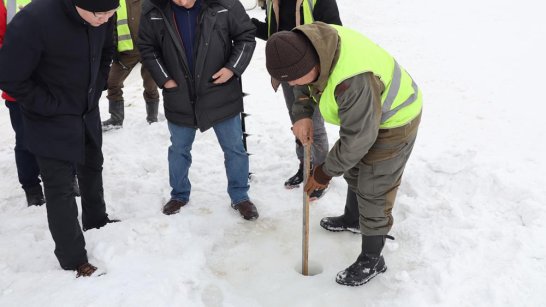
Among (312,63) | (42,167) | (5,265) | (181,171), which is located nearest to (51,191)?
(42,167)

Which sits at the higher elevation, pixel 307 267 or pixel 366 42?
pixel 366 42

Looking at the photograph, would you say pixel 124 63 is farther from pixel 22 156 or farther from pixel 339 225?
pixel 339 225

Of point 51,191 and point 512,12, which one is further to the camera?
point 512,12

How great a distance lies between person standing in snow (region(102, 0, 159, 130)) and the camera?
484 centimetres

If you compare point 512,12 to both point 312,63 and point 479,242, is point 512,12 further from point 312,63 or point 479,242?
point 312,63

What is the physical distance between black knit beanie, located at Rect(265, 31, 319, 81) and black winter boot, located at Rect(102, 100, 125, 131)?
3512 millimetres

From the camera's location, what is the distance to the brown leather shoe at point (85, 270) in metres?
2.94

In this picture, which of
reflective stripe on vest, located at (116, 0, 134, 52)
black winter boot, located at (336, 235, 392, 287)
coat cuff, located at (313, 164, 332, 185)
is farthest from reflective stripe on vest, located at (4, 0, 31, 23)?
black winter boot, located at (336, 235, 392, 287)

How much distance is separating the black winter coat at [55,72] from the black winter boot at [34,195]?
4.67 ft

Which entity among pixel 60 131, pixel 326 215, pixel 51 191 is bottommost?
pixel 326 215

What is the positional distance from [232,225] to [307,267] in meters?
0.79

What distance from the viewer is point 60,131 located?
271cm

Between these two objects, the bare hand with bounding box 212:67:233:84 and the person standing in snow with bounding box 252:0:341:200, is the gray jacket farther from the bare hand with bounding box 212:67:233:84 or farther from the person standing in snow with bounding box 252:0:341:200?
the bare hand with bounding box 212:67:233:84

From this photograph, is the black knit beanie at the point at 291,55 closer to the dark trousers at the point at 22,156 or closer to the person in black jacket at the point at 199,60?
the person in black jacket at the point at 199,60
